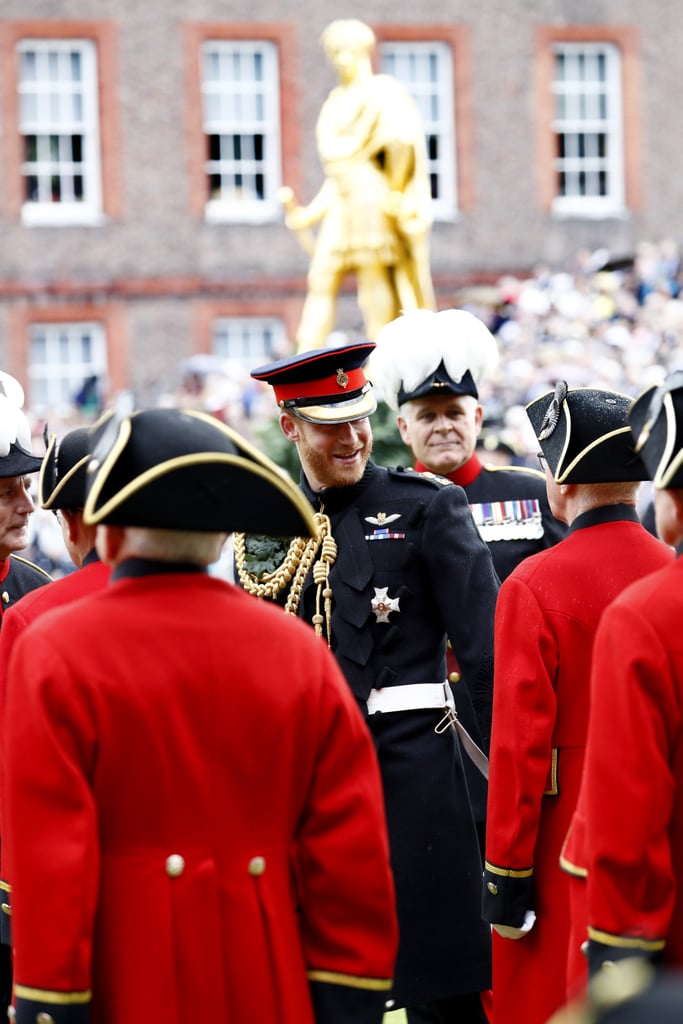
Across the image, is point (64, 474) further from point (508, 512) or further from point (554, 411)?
point (508, 512)

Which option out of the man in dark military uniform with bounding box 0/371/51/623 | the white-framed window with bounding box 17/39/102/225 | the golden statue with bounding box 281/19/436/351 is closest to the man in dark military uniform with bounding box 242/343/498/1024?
the man in dark military uniform with bounding box 0/371/51/623

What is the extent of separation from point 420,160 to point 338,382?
12292 mm

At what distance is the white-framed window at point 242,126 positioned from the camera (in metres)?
25.1

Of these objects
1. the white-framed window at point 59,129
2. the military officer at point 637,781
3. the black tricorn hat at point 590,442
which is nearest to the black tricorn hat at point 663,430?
the military officer at point 637,781

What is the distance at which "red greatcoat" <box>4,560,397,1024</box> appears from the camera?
2.92m

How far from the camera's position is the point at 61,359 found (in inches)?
975

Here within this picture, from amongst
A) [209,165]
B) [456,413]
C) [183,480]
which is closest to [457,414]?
[456,413]

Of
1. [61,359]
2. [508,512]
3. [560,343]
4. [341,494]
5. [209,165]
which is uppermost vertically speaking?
[209,165]

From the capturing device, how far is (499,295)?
2311 centimetres

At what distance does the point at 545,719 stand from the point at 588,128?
23.5 m

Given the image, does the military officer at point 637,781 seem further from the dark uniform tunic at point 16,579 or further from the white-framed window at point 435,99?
the white-framed window at point 435,99

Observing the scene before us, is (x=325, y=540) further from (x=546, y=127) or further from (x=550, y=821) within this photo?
(x=546, y=127)

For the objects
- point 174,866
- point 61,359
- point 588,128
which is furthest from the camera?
point 588,128

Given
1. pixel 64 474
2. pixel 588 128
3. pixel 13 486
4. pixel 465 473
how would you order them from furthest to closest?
pixel 588 128
pixel 465 473
pixel 13 486
pixel 64 474
